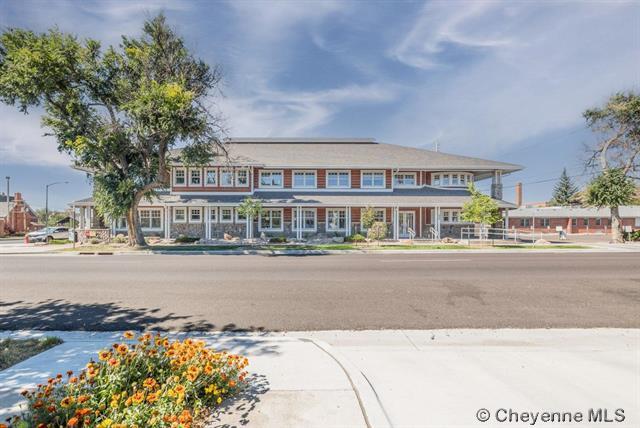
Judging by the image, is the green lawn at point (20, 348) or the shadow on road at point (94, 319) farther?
the shadow on road at point (94, 319)

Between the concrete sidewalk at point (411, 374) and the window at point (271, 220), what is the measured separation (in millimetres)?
21572

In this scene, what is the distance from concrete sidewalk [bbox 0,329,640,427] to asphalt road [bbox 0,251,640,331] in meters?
0.64

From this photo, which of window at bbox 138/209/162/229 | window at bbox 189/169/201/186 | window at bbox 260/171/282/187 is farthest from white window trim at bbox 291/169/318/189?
window at bbox 138/209/162/229

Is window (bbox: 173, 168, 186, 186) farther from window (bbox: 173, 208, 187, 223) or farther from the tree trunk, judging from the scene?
the tree trunk

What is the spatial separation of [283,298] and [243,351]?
124 inches

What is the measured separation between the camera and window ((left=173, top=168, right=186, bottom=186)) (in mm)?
27453

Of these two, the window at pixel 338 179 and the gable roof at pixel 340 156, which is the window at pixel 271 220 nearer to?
the gable roof at pixel 340 156

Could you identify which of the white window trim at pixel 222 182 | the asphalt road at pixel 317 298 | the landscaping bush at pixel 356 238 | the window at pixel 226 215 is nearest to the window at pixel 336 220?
the landscaping bush at pixel 356 238

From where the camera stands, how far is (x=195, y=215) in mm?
26891

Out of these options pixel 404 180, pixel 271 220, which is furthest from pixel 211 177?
pixel 404 180

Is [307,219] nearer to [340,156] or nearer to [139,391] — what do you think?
[340,156]

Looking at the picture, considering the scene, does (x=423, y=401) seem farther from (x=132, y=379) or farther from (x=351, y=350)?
(x=132, y=379)

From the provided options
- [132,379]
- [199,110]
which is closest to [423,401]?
[132,379]

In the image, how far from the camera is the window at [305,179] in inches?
1123
